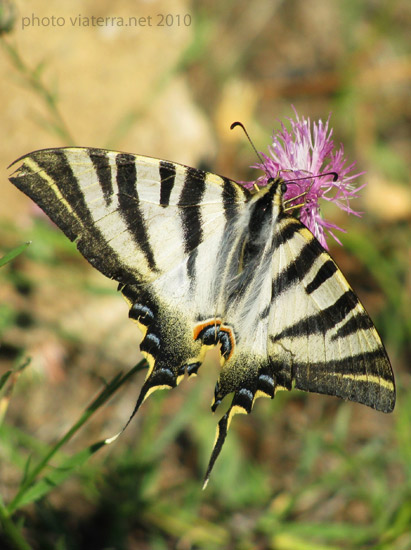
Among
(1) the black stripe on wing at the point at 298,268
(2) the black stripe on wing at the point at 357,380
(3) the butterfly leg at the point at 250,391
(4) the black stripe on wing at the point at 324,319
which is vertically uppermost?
(1) the black stripe on wing at the point at 298,268

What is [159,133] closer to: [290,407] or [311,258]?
[290,407]

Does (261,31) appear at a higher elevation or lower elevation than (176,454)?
higher

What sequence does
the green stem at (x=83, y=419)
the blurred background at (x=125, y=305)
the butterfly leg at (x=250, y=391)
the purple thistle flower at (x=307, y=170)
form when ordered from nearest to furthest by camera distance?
the green stem at (x=83, y=419) → the butterfly leg at (x=250, y=391) → the purple thistle flower at (x=307, y=170) → the blurred background at (x=125, y=305)

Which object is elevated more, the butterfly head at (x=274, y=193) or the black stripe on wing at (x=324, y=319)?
the butterfly head at (x=274, y=193)

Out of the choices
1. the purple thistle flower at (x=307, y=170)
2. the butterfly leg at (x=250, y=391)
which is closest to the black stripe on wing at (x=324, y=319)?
the butterfly leg at (x=250, y=391)

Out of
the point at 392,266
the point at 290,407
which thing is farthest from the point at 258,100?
the point at 290,407

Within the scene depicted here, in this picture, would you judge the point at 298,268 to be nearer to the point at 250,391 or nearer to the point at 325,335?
the point at 325,335

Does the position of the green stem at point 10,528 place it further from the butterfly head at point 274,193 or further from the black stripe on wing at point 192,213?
the butterfly head at point 274,193

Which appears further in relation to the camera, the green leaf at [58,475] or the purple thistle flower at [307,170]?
the purple thistle flower at [307,170]
